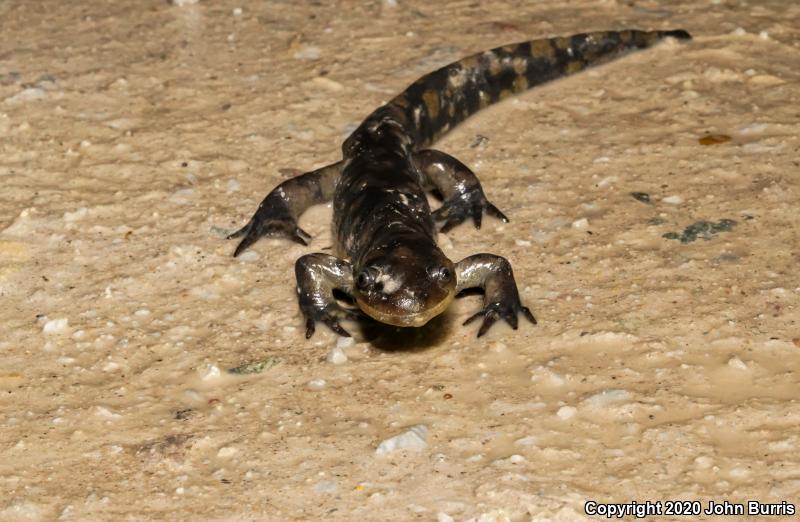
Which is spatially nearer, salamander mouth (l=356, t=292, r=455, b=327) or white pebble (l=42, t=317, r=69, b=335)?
salamander mouth (l=356, t=292, r=455, b=327)

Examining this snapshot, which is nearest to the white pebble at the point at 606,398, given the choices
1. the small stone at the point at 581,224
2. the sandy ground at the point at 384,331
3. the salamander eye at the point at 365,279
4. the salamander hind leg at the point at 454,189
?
the sandy ground at the point at 384,331

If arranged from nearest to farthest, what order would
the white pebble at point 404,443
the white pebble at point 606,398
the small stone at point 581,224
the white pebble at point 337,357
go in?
the white pebble at point 404,443, the white pebble at point 606,398, the white pebble at point 337,357, the small stone at point 581,224

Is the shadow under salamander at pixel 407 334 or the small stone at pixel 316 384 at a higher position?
the small stone at pixel 316 384

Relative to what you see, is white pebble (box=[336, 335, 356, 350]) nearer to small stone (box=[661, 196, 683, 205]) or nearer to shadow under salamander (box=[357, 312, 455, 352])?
shadow under salamander (box=[357, 312, 455, 352])

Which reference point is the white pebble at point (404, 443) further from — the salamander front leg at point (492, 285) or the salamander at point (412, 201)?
the salamander front leg at point (492, 285)

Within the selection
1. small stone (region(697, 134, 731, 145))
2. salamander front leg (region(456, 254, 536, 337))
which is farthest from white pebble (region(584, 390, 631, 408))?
small stone (region(697, 134, 731, 145))

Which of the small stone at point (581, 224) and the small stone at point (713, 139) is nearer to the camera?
the small stone at point (581, 224)

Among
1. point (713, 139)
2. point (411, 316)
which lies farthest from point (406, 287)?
point (713, 139)
